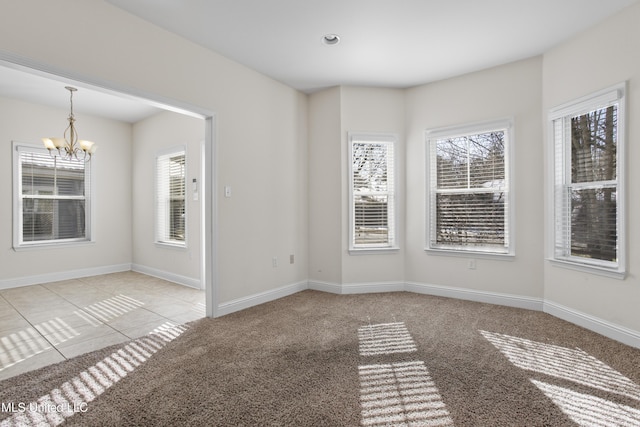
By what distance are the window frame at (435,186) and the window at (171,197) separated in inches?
145

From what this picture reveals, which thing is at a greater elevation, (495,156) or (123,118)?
(123,118)

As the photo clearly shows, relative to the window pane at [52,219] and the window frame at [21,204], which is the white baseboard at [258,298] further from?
the window pane at [52,219]

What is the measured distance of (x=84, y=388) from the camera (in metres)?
2.11

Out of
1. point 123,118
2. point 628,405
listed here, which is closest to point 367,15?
point 628,405

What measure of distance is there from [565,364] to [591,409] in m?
0.58

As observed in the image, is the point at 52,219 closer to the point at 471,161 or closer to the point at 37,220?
the point at 37,220

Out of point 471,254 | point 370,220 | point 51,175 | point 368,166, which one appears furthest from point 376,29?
point 51,175

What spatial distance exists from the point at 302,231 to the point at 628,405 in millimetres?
3549

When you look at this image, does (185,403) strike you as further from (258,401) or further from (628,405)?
(628,405)

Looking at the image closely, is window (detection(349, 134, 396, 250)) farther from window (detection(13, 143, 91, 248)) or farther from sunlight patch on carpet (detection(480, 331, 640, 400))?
window (detection(13, 143, 91, 248))

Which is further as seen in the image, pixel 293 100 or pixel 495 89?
pixel 293 100

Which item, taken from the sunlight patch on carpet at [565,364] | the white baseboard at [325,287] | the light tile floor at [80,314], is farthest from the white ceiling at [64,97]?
the sunlight patch on carpet at [565,364]

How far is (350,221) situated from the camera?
175 inches

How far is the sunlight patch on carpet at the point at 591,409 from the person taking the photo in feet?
5.83
